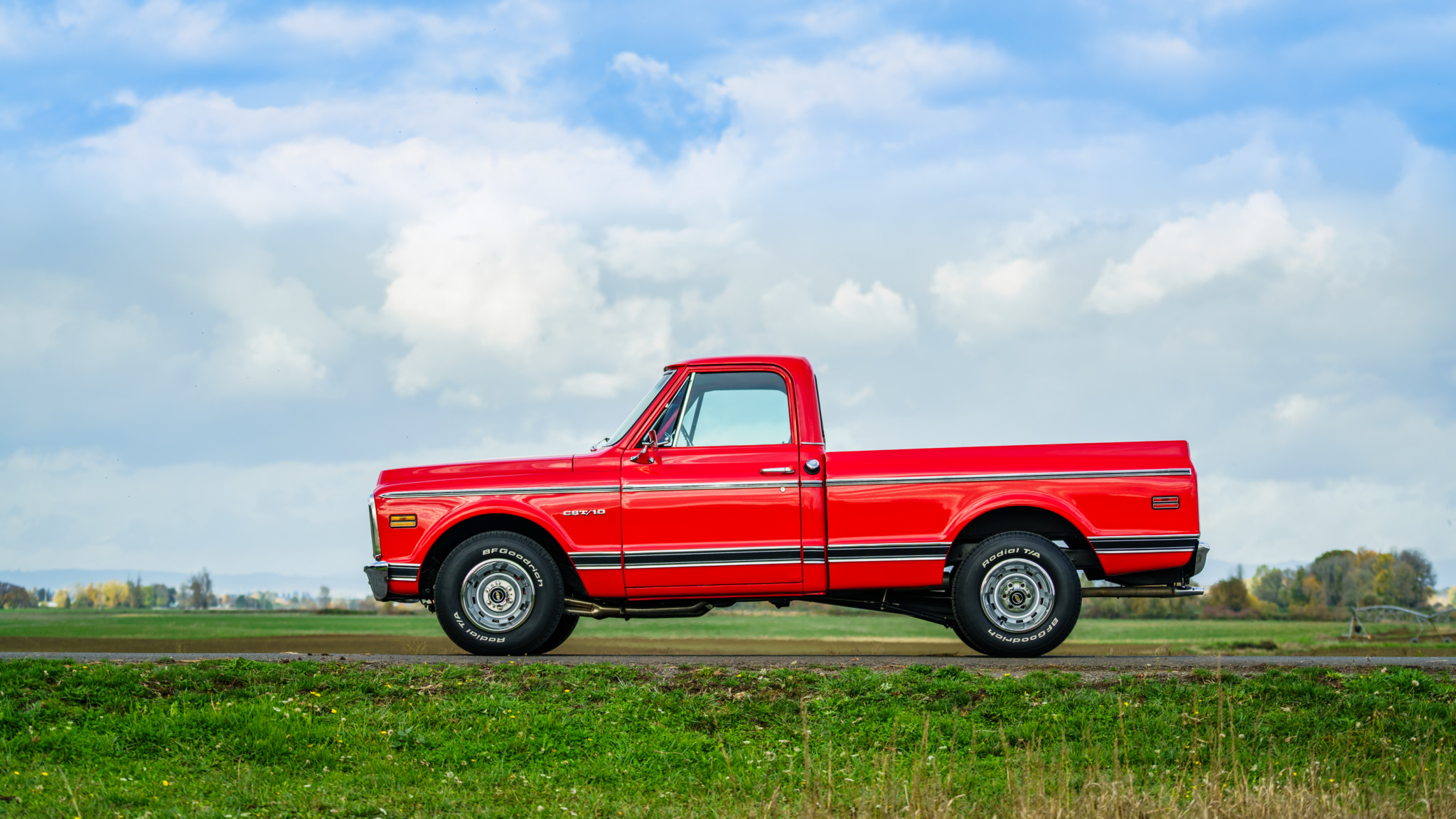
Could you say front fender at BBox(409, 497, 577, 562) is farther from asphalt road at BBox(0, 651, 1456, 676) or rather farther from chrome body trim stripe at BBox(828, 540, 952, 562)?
chrome body trim stripe at BBox(828, 540, 952, 562)

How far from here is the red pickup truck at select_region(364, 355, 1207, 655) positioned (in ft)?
32.0

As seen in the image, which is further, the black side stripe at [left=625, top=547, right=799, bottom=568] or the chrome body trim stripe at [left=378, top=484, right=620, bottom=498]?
the chrome body trim stripe at [left=378, top=484, right=620, bottom=498]

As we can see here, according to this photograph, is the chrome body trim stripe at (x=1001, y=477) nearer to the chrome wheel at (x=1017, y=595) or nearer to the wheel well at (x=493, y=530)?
the chrome wheel at (x=1017, y=595)

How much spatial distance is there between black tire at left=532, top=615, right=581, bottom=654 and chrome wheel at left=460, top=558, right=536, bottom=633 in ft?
1.09

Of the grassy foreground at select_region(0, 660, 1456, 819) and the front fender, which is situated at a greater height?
the front fender

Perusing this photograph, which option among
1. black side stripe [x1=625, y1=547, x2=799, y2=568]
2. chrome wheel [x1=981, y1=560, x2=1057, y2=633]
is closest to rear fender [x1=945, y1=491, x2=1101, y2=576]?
chrome wheel [x1=981, y1=560, x2=1057, y2=633]

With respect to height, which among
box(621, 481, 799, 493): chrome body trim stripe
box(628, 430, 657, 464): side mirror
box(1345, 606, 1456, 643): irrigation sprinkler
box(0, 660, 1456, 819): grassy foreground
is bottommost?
box(1345, 606, 1456, 643): irrigation sprinkler

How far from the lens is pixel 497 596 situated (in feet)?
32.8

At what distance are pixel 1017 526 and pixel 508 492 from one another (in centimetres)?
448

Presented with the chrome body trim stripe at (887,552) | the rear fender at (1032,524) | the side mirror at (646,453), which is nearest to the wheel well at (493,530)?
the side mirror at (646,453)

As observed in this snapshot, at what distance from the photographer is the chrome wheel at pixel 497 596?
393 inches

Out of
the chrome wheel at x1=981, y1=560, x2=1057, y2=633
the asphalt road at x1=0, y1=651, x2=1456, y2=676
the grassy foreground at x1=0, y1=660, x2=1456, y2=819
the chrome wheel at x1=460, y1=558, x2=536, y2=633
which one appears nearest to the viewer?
the grassy foreground at x1=0, y1=660, x2=1456, y2=819

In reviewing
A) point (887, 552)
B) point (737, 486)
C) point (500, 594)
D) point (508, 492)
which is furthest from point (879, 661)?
point (508, 492)

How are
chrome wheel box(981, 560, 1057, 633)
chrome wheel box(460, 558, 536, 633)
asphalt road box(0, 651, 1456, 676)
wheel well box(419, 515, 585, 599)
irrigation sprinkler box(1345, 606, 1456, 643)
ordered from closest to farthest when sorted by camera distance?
asphalt road box(0, 651, 1456, 676), chrome wheel box(981, 560, 1057, 633), chrome wheel box(460, 558, 536, 633), wheel well box(419, 515, 585, 599), irrigation sprinkler box(1345, 606, 1456, 643)
